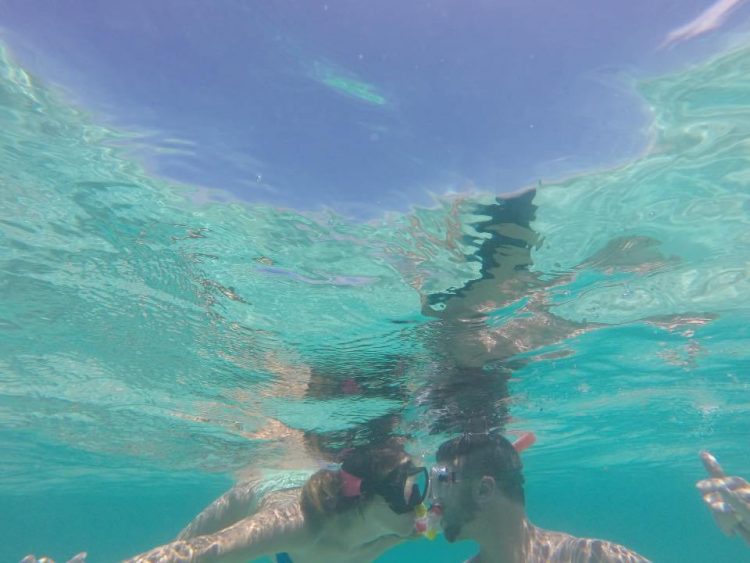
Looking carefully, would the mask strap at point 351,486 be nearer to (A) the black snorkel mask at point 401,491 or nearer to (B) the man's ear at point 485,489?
(A) the black snorkel mask at point 401,491

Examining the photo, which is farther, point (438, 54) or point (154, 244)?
point (154, 244)

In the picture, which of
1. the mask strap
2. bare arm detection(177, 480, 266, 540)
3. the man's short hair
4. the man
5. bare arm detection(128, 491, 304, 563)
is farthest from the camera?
bare arm detection(177, 480, 266, 540)

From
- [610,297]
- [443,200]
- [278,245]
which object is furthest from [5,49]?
[610,297]

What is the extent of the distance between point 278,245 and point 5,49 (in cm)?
426

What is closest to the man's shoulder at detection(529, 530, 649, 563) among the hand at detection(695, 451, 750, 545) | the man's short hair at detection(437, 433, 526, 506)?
the man's short hair at detection(437, 433, 526, 506)

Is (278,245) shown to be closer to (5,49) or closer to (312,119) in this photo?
(312,119)

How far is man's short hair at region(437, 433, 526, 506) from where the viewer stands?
5.81 metres

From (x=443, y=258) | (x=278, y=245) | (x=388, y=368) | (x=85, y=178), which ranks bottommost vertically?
(x=388, y=368)

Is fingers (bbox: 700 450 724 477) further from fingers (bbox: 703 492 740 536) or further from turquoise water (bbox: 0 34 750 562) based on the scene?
turquoise water (bbox: 0 34 750 562)

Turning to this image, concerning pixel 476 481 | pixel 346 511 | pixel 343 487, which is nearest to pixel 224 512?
pixel 346 511

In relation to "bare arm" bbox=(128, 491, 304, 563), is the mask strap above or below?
above

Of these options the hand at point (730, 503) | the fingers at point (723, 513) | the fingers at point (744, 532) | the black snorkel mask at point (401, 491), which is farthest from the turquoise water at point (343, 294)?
the fingers at point (744, 532)

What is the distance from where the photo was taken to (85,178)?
7211mm

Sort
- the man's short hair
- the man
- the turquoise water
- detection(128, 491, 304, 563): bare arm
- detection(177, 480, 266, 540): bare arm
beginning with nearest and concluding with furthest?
detection(128, 491, 304, 563): bare arm → the man → the man's short hair → the turquoise water → detection(177, 480, 266, 540): bare arm
